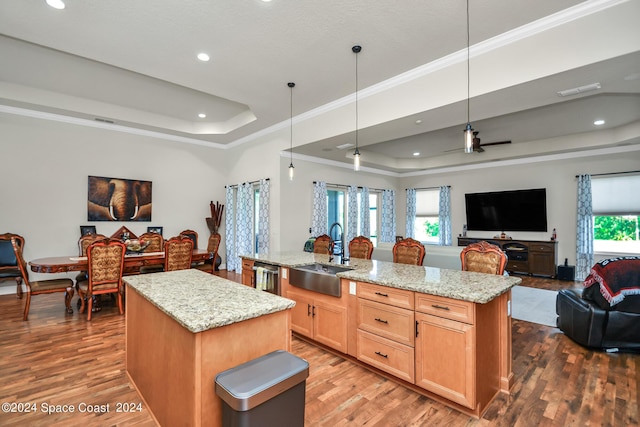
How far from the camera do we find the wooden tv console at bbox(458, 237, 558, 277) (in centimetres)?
698

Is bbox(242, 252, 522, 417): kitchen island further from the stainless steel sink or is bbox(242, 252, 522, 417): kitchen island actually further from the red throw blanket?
the red throw blanket

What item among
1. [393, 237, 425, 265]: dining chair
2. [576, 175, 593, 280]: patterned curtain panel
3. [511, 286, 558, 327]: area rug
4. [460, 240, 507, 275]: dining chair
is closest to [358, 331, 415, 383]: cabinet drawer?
[460, 240, 507, 275]: dining chair

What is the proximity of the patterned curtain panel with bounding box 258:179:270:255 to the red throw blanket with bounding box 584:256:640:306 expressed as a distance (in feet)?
17.4

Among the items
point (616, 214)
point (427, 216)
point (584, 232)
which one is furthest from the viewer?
point (427, 216)

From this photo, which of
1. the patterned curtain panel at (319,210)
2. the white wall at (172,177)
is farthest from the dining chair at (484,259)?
the patterned curtain panel at (319,210)

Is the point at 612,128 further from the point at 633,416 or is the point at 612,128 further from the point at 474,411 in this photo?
the point at 474,411

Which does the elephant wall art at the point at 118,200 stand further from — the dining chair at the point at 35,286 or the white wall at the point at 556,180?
the white wall at the point at 556,180

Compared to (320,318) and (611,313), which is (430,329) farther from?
(611,313)

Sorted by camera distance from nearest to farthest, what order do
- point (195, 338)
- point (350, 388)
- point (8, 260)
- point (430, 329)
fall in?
point (195, 338) → point (430, 329) → point (350, 388) → point (8, 260)

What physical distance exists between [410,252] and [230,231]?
5058mm

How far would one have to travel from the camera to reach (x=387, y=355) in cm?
253

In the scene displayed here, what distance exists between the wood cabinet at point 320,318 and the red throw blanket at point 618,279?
2.76m

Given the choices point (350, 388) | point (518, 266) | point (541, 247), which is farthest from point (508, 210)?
point (350, 388)

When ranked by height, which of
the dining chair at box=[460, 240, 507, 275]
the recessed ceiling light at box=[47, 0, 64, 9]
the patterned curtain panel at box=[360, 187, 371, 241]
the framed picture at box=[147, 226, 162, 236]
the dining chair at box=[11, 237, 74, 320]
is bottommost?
the dining chair at box=[11, 237, 74, 320]
